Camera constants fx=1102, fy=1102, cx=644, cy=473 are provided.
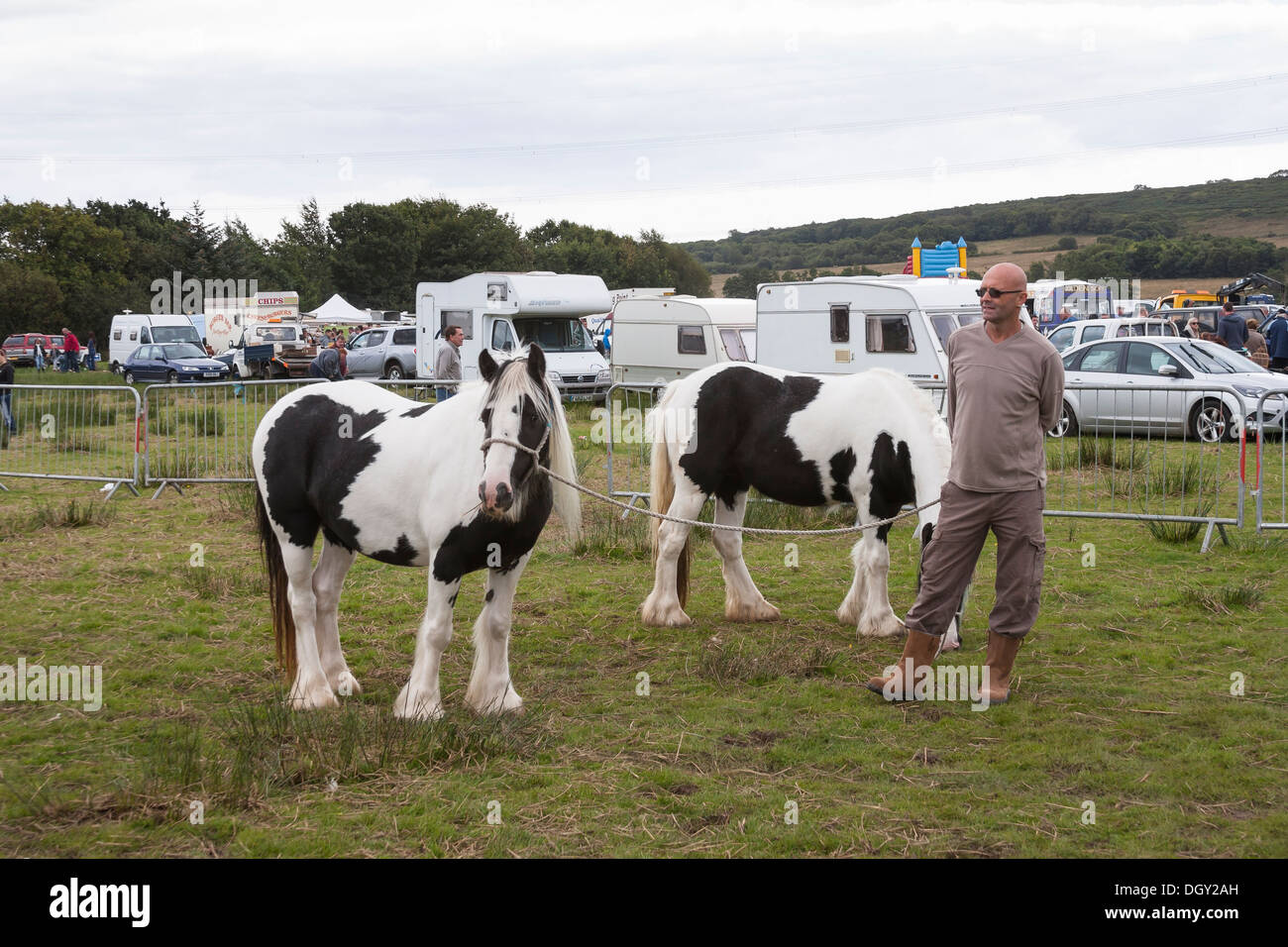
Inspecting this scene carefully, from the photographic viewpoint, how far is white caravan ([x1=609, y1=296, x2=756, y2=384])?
2289 cm

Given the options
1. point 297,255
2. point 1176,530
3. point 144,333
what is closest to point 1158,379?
→ point 1176,530

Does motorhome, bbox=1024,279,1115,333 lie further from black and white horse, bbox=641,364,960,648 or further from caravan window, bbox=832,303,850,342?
black and white horse, bbox=641,364,960,648

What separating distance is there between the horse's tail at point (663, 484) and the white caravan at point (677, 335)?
14.5 m

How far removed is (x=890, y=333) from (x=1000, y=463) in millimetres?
13720

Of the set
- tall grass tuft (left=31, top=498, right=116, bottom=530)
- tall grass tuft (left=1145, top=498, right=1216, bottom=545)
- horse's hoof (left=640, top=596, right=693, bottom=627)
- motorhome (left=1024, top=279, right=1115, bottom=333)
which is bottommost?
horse's hoof (left=640, top=596, right=693, bottom=627)

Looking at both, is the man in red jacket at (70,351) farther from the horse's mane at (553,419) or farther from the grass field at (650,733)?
the horse's mane at (553,419)

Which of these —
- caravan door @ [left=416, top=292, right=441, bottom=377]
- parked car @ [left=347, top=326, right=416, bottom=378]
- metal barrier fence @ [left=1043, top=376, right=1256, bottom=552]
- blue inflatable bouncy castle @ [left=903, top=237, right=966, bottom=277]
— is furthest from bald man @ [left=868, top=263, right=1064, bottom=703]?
parked car @ [left=347, top=326, right=416, bottom=378]

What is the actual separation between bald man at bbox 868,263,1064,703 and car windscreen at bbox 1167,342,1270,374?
12268mm

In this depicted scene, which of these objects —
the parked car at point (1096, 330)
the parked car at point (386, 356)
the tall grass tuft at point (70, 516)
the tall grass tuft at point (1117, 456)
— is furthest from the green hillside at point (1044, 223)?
the tall grass tuft at point (70, 516)

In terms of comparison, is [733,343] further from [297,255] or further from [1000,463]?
[297,255]

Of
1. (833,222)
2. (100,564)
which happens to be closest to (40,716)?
(100,564)

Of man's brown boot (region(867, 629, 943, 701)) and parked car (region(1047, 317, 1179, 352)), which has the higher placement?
parked car (region(1047, 317, 1179, 352))

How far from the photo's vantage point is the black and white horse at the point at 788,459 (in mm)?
7258

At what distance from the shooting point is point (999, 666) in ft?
19.4
